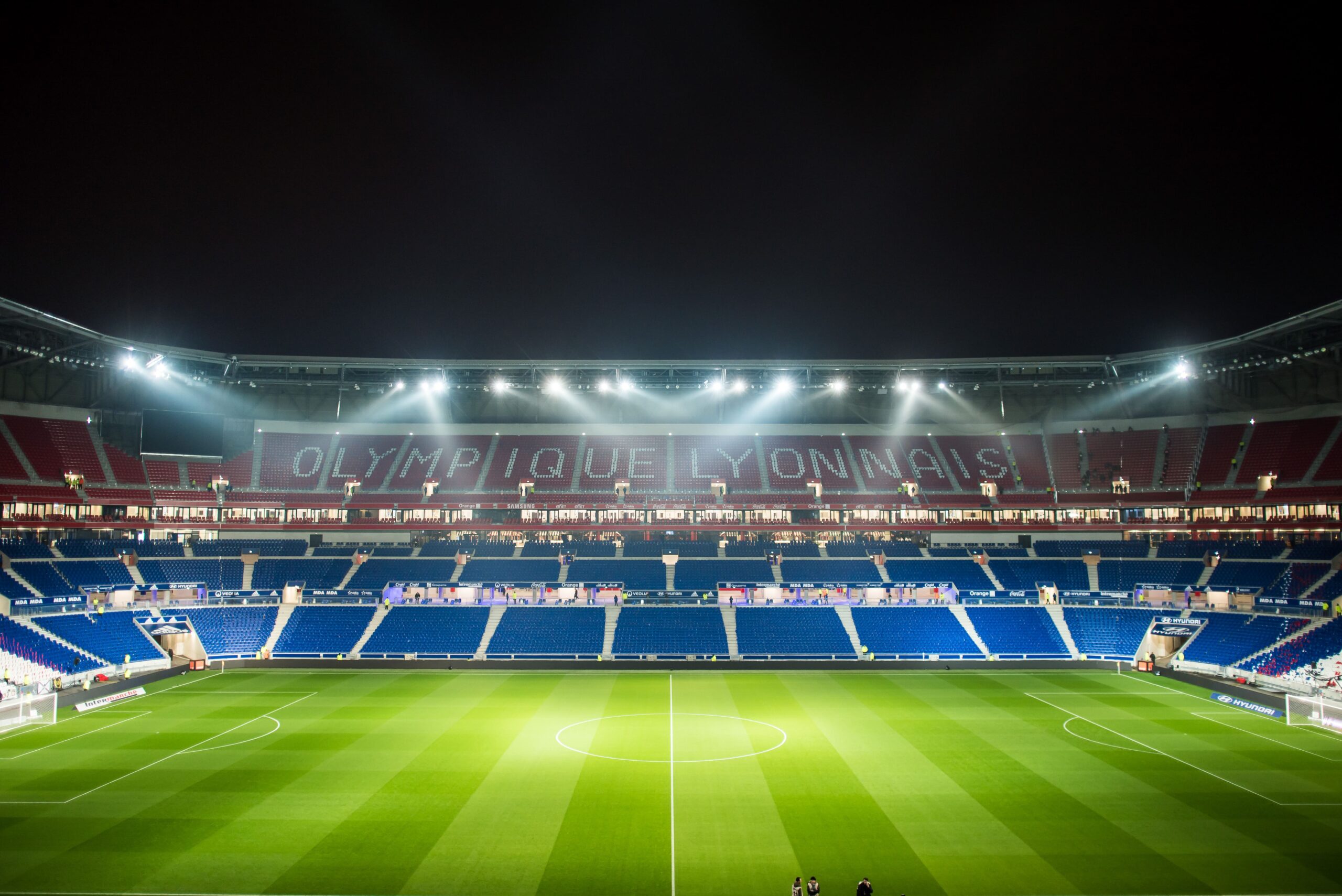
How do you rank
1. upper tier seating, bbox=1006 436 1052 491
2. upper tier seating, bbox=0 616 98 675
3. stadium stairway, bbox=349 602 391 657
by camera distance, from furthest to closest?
upper tier seating, bbox=1006 436 1052 491
stadium stairway, bbox=349 602 391 657
upper tier seating, bbox=0 616 98 675

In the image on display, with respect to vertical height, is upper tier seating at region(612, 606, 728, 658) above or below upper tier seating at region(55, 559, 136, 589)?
below

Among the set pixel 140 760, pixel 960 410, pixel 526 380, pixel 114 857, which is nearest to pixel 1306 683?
pixel 960 410

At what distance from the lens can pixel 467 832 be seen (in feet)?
60.7

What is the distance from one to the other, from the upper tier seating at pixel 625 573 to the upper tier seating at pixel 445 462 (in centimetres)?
900

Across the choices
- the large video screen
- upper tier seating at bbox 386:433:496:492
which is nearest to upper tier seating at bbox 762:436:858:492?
upper tier seating at bbox 386:433:496:492

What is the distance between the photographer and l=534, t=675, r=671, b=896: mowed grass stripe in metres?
15.9

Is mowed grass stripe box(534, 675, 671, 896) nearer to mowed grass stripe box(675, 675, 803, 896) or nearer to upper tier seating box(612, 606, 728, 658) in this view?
mowed grass stripe box(675, 675, 803, 896)

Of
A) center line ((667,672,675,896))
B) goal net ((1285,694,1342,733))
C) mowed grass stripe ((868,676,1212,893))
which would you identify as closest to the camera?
mowed grass stripe ((868,676,1212,893))

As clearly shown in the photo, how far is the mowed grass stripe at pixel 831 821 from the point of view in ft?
53.3

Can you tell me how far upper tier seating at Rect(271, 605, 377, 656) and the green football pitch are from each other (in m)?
11.3

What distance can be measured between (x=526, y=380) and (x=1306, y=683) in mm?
50240

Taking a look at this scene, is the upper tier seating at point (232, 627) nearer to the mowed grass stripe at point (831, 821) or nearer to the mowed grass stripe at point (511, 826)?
the mowed grass stripe at point (511, 826)

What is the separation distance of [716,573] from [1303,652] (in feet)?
107

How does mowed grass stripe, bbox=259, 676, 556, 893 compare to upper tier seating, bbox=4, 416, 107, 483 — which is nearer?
mowed grass stripe, bbox=259, 676, 556, 893
